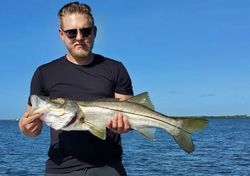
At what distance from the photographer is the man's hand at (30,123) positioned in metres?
5.74

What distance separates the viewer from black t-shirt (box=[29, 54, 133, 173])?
589cm

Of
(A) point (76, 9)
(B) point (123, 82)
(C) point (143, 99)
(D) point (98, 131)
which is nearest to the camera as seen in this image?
(D) point (98, 131)

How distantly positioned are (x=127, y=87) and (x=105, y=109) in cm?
56

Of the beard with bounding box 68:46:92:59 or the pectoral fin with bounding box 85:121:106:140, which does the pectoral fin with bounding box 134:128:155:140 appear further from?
the beard with bounding box 68:46:92:59

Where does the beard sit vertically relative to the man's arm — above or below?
above

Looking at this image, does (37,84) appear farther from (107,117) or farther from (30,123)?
(107,117)

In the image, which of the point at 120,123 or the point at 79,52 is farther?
the point at 79,52

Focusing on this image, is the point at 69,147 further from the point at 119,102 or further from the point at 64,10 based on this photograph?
the point at 64,10

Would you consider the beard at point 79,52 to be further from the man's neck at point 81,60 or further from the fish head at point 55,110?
the fish head at point 55,110

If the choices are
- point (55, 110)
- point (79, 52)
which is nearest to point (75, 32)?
point (79, 52)

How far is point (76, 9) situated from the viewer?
6.10m

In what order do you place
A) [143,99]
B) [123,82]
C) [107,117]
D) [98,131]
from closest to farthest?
1. [98,131]
2. [107,117]
3. [143,99]
4. [123,82]

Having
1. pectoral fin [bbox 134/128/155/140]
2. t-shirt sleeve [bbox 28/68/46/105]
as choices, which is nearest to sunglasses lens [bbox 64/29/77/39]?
t-shirt sleeve [bbox 28/68/46/105]

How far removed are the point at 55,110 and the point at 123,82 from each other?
93cm
